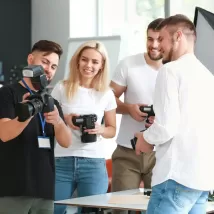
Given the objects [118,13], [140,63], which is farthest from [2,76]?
[140,63]

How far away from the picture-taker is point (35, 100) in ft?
8.17

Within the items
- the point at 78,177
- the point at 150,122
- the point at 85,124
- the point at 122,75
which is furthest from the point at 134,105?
the point at 78,177

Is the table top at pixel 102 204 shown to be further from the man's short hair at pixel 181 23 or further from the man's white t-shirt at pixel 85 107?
the man's short hair at pixel 181 23

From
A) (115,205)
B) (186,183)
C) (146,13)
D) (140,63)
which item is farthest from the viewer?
(146,13)

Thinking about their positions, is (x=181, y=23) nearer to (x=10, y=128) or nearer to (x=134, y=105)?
(x=10, y=128)

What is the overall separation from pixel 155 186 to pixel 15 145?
671 millimetres

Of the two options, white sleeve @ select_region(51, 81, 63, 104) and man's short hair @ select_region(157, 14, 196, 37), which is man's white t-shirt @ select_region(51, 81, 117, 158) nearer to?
white sleeve @ select_region(51, 81, 63, 104)

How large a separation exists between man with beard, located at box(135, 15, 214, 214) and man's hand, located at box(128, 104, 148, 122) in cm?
112

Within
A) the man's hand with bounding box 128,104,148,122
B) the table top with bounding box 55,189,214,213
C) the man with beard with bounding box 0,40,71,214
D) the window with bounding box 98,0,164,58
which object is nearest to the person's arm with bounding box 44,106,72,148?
the man with beard with bounding box 0,40,71,214

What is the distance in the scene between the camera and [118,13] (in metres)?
7.55

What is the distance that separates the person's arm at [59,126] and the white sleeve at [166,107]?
1.67ft

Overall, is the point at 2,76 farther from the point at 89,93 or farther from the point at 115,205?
the point at 115,205

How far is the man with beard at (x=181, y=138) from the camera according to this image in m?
2.42

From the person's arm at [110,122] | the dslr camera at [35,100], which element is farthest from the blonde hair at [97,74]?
the dslr camera at [35,100]
